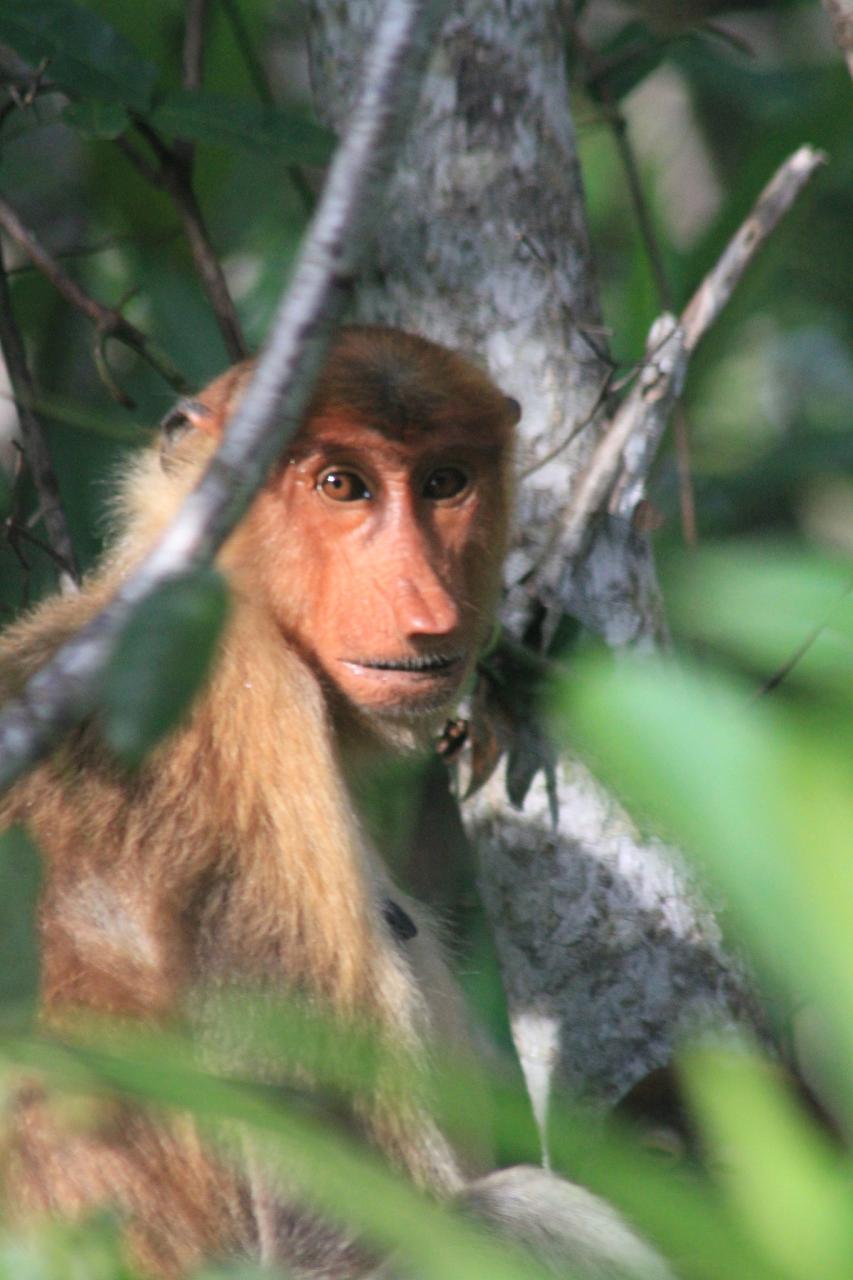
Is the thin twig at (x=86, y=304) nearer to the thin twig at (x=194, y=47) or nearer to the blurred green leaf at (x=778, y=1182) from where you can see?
the thin twig at (x=194, y=47)

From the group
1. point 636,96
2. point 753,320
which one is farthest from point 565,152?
point 636,96

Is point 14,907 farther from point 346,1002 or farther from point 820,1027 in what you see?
point 346,1002

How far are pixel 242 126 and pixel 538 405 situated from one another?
920mm

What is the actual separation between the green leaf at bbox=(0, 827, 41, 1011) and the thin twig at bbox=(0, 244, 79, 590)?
6.83 feet

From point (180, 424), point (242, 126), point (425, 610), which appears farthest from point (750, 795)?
point (242, 126)

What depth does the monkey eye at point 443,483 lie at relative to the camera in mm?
3426

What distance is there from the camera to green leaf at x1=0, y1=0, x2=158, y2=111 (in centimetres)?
363

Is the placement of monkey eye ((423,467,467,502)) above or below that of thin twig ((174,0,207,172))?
below

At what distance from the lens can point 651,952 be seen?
3350mm

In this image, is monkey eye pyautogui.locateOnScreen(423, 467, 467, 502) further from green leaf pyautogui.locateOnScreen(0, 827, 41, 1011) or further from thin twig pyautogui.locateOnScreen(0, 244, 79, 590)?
green leaf pyautogui.locateOnScreen(0, 827, 41, 1011)

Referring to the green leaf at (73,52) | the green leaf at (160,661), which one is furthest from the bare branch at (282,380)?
the green leaf at (73,52)

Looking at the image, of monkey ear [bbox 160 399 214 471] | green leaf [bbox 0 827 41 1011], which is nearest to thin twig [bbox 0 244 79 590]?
monkey ear [bbox 160 399 214 471]

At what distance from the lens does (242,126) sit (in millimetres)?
3664

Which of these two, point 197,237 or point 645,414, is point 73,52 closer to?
point 197,237
